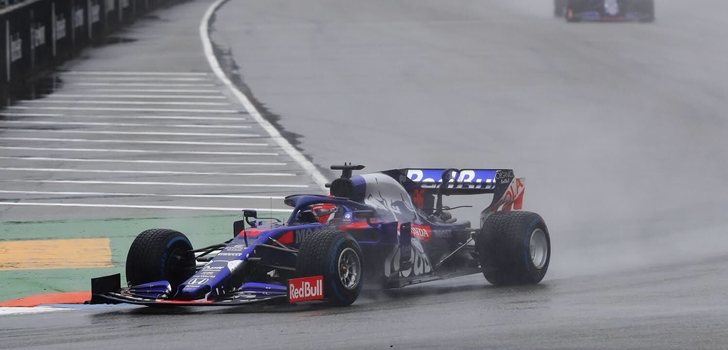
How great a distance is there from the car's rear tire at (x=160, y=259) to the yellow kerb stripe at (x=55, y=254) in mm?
2840

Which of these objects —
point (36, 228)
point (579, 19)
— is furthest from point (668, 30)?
point (36, 228)

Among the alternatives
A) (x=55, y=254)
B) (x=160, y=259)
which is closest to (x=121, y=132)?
(x=55, y=254)

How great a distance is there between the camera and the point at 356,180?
44.9 ft

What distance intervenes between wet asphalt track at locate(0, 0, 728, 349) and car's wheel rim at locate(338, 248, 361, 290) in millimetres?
256

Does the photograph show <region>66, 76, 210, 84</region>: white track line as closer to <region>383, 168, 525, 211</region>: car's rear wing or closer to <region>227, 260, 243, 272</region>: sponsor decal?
<region>383, 168, 525, 211</region>: car's rear wing

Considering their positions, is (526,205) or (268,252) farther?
(526,205)

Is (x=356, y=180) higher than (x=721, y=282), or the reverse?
(x=356, y=180)

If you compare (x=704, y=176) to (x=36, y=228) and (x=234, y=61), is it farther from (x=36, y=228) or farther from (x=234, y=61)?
(x=234, y=61)

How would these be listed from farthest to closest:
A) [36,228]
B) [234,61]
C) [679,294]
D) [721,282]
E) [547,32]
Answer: [547,32] < [234,61] < [36,228] < [721,282] < [679,294]

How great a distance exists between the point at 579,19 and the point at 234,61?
12.4 metres

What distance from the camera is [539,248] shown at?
13.9m

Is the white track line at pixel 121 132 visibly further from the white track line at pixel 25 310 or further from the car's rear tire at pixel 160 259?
the car's rear tire at pixel 160 259

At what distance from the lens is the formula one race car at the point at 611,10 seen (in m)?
44.1

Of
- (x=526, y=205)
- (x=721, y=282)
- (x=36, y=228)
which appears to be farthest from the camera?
(x=526, y=205)
